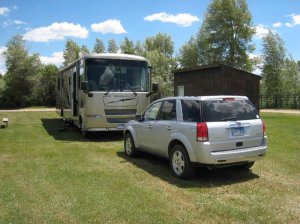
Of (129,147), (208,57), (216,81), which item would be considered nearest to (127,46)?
(208,57)

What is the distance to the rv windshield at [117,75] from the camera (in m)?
13.5

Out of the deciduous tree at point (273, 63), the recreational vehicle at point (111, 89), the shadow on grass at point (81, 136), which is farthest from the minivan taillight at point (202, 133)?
the deciduous tree at point (273, 63)

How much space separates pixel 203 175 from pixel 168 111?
1.68m

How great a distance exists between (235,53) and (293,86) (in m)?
14.5

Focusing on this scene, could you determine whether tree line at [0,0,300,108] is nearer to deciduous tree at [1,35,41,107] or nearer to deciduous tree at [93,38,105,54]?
deciduous tree at [1,35,41,107]

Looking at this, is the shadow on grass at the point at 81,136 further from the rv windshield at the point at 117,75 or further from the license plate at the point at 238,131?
the license plate at the point at 238,131

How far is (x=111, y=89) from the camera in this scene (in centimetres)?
1358

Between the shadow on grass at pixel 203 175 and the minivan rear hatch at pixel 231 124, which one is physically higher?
the minivan rear hatch at pixel 231 124

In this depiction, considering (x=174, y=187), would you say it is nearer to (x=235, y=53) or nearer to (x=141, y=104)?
(x=141, y=104)

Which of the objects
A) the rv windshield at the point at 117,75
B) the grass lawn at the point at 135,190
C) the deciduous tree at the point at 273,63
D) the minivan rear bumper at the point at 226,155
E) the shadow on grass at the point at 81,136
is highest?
the deciduous tree at the point at 273,63

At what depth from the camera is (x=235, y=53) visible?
46.1 m

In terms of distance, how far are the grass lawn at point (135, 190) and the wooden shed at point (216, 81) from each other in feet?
38.8

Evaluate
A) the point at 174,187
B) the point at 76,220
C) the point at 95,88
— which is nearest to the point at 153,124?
the point at 174,187

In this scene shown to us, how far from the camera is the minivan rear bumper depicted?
714 cm
